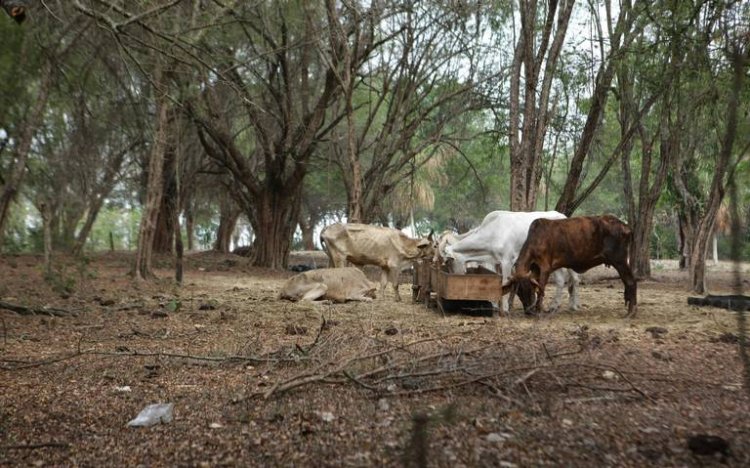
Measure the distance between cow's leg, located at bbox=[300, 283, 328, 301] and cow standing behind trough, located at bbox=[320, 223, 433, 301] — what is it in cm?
175

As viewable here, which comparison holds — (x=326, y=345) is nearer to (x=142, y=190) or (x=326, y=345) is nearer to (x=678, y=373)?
(x=678, y=373)

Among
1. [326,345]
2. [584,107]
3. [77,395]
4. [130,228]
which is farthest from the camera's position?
[130,228]

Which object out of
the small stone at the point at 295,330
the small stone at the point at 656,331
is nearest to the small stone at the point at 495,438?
the small stone at the point at 295,330

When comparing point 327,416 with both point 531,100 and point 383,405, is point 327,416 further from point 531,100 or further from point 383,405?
point 531,100

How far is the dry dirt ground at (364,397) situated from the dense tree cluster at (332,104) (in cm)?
265

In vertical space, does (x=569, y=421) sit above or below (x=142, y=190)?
below

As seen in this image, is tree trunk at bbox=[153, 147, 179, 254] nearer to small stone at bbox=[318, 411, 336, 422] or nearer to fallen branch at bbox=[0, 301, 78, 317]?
fallen branch at bbox=[0, 301, 78, 317]

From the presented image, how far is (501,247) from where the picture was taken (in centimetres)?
922

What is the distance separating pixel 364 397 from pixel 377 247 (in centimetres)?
812

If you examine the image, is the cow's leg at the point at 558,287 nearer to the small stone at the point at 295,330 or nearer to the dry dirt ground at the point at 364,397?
the dry dirt ground at the point at 364,397

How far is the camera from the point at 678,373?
4.53 meters

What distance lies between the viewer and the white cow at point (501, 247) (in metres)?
9.13

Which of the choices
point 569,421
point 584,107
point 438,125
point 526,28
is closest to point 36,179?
point 438,125

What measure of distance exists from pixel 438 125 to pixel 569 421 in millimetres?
14028
